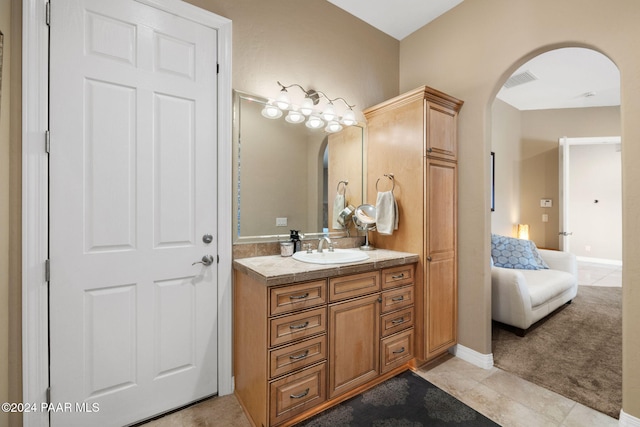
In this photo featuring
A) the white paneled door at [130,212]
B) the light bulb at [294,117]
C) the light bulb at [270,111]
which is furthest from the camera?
the light bulb at [294,117]

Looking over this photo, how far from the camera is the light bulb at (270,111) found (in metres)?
1.99

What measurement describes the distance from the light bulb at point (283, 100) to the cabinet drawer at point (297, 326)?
142 centimetres

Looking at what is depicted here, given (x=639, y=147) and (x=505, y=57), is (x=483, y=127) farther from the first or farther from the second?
(x=639, y=147)

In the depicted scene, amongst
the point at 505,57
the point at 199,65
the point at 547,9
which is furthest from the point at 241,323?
the point at 547,9

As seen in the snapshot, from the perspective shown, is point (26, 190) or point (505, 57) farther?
point (505, 57)

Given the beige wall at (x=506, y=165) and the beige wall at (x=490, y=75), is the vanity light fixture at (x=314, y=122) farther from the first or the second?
the beige wall at (x=506, y=165)

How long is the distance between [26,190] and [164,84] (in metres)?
0.86

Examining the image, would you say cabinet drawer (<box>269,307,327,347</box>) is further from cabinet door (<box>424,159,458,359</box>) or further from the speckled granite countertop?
cabinet door (<box>424,159,458,359</box>)

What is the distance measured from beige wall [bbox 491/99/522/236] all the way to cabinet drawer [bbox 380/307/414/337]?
2.79 m

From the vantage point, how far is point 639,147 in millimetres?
1457

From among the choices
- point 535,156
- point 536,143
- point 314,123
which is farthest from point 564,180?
point 314,123

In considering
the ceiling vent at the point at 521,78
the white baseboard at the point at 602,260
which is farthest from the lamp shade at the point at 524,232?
the white baseboard at the point at 602,260

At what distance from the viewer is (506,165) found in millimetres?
4391

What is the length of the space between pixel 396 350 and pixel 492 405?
0.62 m
